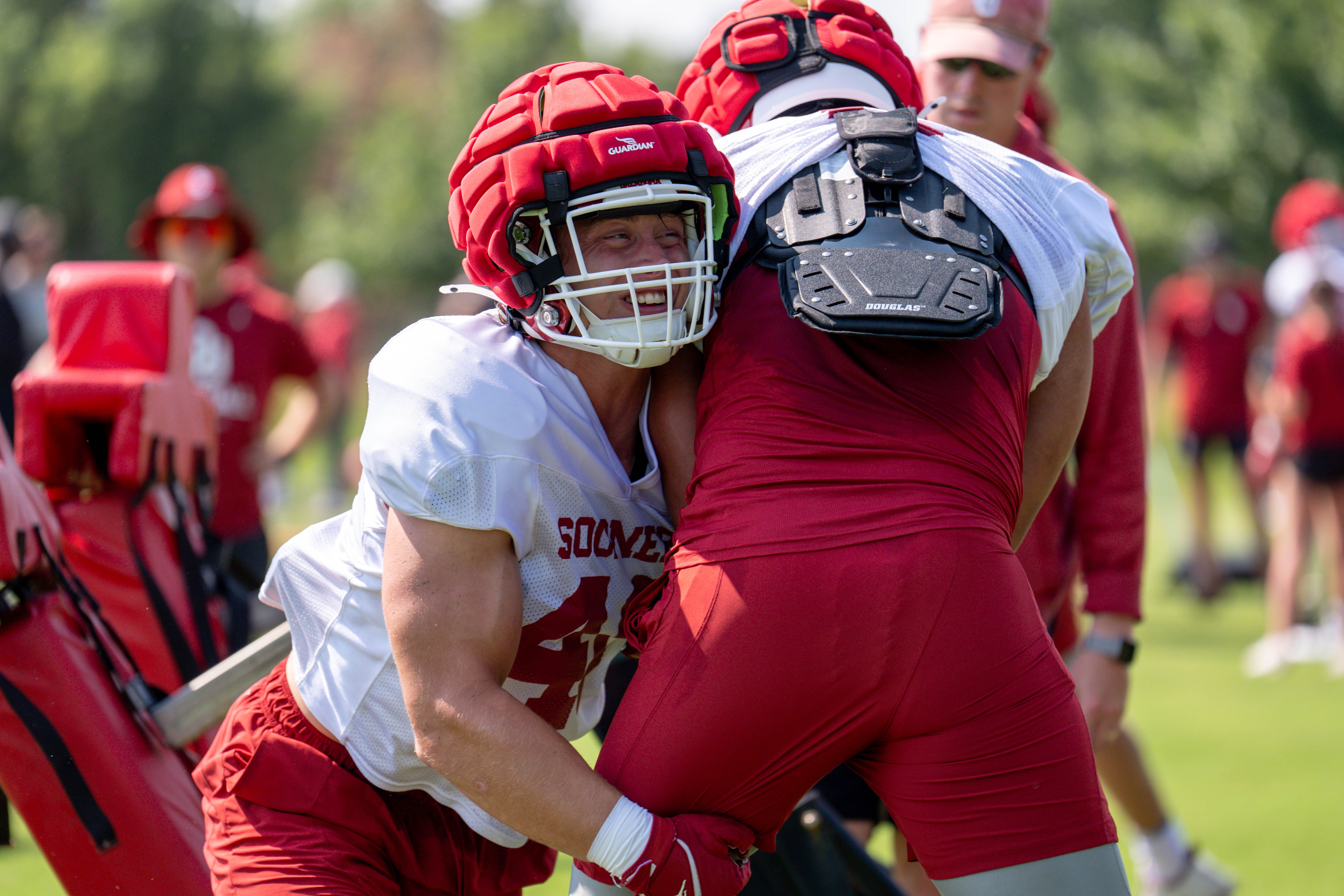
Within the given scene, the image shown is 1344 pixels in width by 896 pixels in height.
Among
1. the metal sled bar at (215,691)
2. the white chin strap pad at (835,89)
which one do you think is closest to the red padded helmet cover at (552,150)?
the white chin strap pad at (835,89)

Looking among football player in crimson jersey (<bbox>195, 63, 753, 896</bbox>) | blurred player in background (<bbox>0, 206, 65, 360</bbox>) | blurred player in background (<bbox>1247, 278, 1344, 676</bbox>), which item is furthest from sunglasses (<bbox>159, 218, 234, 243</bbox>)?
blurred player in background (<bbox>1247, 278, 1344, 676</bbox>)

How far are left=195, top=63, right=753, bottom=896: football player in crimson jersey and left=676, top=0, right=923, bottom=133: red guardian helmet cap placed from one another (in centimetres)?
40

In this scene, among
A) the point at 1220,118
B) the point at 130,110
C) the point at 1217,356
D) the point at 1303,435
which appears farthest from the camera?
the point at 130,110

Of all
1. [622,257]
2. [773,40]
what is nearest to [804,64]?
[773,40]

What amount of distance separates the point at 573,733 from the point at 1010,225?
1.13m

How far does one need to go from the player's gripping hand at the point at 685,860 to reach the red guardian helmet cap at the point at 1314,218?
7079 millimetres

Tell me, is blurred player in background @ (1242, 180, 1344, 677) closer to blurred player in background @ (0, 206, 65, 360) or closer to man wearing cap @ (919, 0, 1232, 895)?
man wearing cap @ (919, 0, 1232, 895)

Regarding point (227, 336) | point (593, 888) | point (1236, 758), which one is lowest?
point (1236, 758)

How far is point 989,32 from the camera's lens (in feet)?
9.75

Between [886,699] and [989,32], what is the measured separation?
1.77 metres

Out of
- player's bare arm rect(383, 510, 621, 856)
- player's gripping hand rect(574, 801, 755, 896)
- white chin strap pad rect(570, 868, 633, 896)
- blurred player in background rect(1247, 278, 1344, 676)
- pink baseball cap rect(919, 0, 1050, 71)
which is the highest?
pink baseball cap rect(919, 0, 1050, 71)

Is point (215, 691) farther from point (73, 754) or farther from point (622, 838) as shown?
point (622, 838)

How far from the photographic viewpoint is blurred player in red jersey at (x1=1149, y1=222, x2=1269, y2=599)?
9.44 metres

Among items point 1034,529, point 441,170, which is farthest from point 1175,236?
point 1034,529
